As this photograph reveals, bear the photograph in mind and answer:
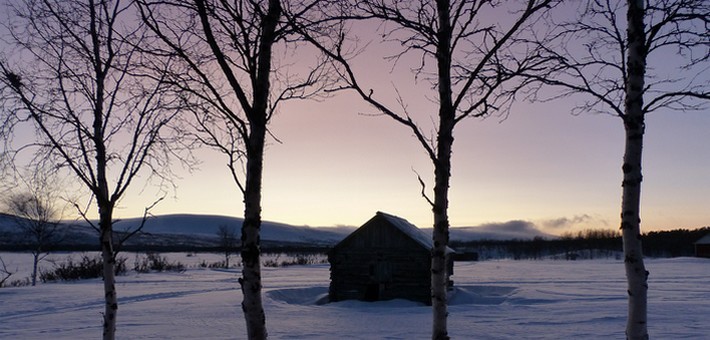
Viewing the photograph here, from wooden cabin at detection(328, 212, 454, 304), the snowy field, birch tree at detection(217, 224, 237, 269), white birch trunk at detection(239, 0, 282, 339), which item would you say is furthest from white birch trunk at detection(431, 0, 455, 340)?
birch tree at detection(217, 224, 237, 269)

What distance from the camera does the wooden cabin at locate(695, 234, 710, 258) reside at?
64625mm

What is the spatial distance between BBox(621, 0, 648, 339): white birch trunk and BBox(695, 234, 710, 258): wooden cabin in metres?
68.4

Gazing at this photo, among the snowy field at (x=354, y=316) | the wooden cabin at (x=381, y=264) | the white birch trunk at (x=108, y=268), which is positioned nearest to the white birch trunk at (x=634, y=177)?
the white birch trunk at (x=108, y=268)

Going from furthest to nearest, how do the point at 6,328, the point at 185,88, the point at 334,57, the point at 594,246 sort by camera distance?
the point at 594,246
the point at 6,328
the point at 334,57
the point at 185,88

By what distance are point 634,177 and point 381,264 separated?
58.0ft

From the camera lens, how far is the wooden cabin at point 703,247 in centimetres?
6462

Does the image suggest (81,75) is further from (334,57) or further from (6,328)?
(6,328)

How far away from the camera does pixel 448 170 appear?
6.79m

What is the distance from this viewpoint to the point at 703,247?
2576 inches

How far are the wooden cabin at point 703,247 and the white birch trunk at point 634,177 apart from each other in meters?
68.4

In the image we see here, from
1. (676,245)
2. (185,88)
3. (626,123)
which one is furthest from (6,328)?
(676,245)

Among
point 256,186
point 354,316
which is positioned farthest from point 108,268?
point 354,316

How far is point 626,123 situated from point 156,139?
6.54 metres

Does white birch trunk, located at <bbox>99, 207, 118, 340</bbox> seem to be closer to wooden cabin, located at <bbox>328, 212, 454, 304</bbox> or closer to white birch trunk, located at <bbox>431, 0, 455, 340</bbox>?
white birch trunk, located at <bbox>431, 0, 455, 340</bbox>
